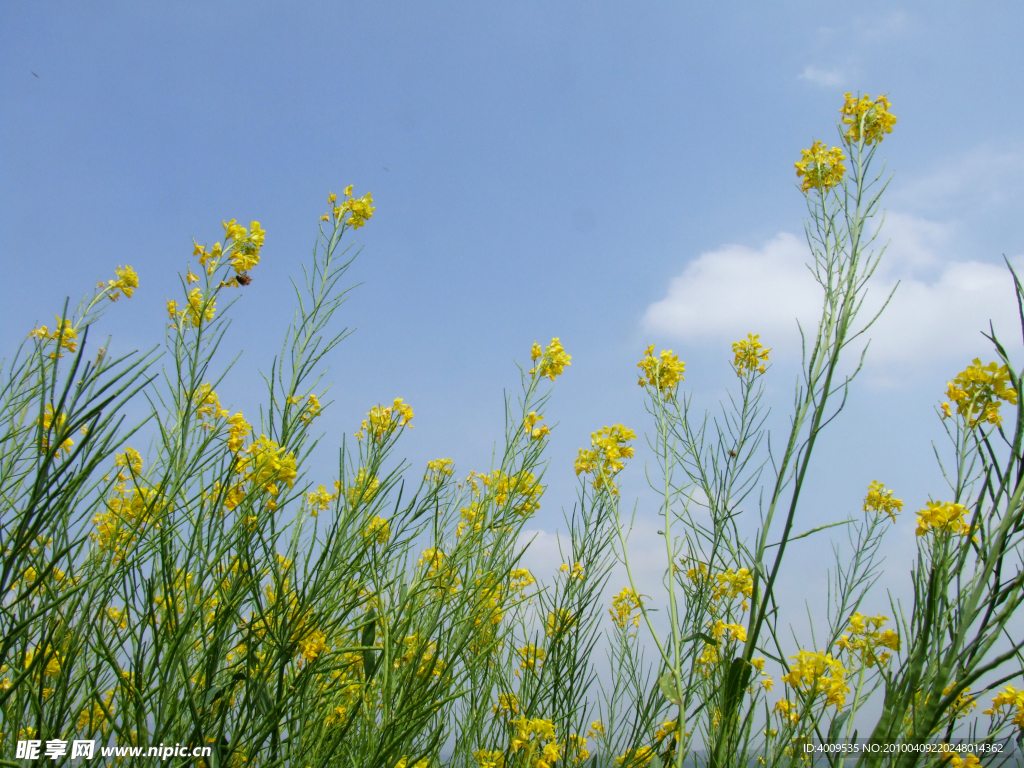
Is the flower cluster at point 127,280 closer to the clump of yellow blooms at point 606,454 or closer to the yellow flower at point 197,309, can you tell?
the yellow flower at point 197,309

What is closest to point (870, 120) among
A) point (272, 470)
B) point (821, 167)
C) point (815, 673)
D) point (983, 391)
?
point (821, 167)

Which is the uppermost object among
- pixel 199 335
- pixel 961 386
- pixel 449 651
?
pixel 199 335

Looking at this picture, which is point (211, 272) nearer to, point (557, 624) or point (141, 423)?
point (141, 423)

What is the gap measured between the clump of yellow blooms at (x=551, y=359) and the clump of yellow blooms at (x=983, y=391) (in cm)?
140

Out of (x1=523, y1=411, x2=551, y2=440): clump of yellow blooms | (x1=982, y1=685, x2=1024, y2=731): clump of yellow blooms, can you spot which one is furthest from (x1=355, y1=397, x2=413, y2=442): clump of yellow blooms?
(x1=982, y1=685, x2=1024, y2=731): clump of yellow blooms

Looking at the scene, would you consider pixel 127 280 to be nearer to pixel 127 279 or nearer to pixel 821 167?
pixel 127 279

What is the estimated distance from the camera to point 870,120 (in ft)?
5.20

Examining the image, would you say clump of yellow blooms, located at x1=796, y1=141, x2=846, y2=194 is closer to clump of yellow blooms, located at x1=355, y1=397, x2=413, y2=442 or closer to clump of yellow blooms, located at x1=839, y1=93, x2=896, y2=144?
clump of yellow blooms, located at x1=839, y1=93, x2=896, y2=144

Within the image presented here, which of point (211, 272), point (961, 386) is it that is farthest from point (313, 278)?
point (961, 386)

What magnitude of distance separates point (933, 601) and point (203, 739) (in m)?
1.37

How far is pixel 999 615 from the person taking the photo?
626 millimetres

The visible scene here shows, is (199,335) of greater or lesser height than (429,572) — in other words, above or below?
above

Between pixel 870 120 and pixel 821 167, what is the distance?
209 mm

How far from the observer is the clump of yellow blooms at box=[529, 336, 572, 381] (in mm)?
2301
